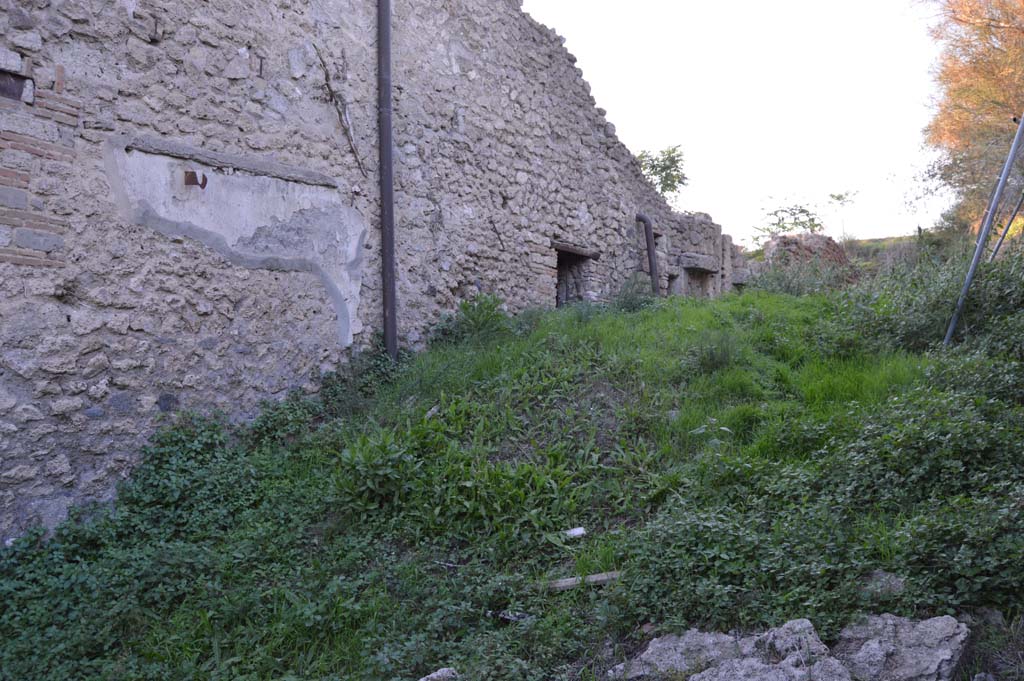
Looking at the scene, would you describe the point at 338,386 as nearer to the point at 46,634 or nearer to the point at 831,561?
the point at 46,634

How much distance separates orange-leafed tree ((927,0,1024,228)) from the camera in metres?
13.8

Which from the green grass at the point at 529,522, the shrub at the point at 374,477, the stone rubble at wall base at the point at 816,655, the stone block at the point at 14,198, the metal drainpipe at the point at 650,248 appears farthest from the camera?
the metal drainpipe at the point at 650,248

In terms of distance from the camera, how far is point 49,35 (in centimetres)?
513

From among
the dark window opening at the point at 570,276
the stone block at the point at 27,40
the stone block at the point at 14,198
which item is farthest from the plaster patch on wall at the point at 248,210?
the dark window opening at the point at 570,276

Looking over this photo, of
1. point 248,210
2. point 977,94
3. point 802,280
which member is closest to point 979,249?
point 802,280

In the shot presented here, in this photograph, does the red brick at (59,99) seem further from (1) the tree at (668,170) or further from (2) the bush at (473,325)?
(1) the tree at (668,170)

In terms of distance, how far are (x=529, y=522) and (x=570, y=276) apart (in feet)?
19.6

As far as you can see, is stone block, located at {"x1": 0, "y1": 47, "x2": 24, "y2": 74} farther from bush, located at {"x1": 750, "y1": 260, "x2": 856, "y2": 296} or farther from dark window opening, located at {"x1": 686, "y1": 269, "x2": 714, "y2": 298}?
dark window opening, located at {"x1": 686, "y1": 269, "x2": 714, "y2": 298}

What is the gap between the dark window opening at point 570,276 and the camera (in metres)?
10.5

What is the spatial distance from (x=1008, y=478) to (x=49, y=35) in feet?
20.6

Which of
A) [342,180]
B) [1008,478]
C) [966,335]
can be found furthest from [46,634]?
[966,335]

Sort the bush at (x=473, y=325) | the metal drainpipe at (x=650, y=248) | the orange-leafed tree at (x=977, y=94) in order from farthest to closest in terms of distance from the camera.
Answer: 1. the orange-leafed tree at (x=977, y=94)
2. the metal drainpipe at (x=650, y=248)
3. the bush at (x=473, y=325)

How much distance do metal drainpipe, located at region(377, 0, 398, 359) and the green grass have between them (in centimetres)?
85

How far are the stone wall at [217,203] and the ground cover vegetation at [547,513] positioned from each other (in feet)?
1.52
